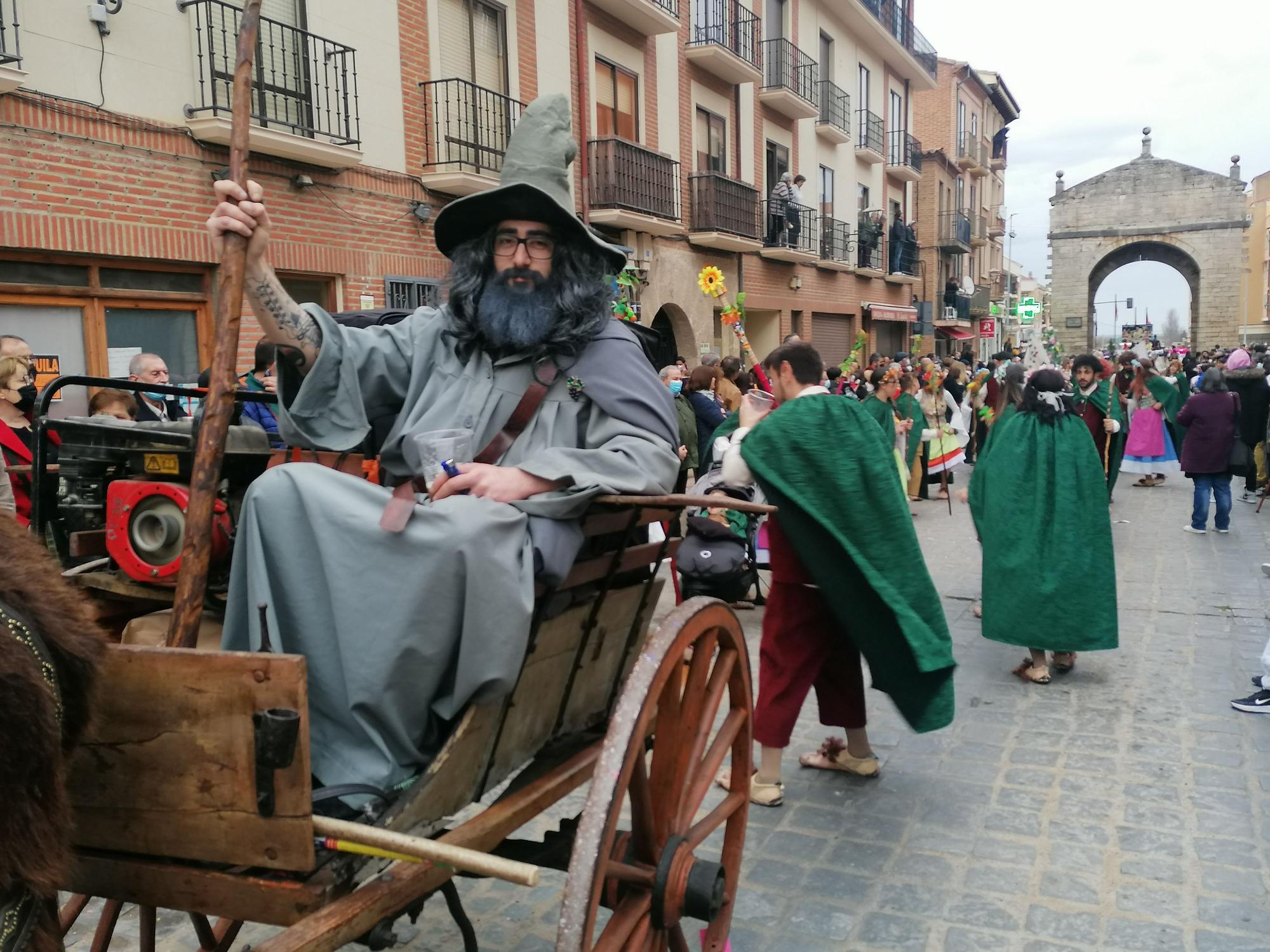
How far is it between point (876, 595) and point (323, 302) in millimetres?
8360

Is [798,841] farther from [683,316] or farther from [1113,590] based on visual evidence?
[683,316]

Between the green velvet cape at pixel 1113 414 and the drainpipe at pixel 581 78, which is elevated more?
the drainpipe at pixel 581 78

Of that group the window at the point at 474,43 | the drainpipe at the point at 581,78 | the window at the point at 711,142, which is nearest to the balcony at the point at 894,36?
the window at the point at 711,142

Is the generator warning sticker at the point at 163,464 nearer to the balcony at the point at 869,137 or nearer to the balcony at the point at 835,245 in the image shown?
the balcony at the point at 835,245

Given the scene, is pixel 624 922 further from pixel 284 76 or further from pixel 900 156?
pixel 900 156

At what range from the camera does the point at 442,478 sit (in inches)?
89.0

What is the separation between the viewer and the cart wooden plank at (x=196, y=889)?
1738mm

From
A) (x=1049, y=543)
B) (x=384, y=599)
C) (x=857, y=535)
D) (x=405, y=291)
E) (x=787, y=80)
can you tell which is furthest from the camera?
(x=787, y=80)

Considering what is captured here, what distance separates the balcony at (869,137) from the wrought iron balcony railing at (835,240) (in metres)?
2.13

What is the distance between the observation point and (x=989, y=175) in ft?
142

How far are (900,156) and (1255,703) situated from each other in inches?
1027

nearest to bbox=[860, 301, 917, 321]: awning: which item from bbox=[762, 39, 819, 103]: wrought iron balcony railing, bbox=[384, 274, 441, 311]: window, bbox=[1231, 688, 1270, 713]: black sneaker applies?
bbox=[762, 39, 819, 103]: wrought iron balcony railing

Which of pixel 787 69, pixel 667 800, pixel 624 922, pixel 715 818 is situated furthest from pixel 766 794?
pixel 787 69

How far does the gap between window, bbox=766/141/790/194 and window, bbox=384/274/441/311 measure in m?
11.0
